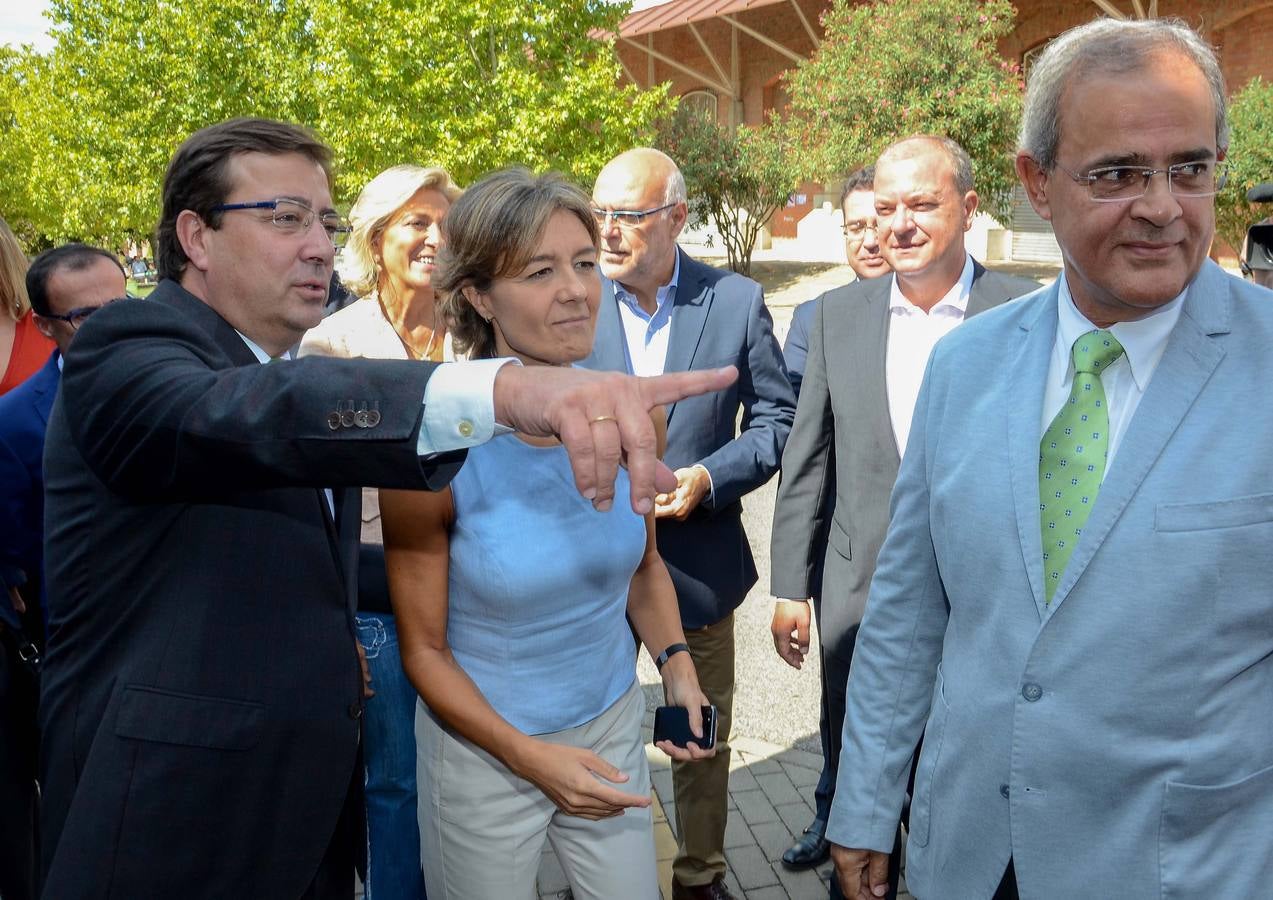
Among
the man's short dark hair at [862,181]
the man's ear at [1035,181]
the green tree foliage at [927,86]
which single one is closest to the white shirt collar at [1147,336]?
the man's ear at [1035,181]

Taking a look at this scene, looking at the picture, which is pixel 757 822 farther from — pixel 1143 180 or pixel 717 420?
pixel 1143 180

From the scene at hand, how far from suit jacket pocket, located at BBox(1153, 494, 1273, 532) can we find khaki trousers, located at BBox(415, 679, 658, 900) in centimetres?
133

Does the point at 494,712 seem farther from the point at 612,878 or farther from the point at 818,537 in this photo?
the point at 818,537

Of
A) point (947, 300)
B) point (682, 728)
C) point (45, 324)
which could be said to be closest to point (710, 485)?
point (947, 300)

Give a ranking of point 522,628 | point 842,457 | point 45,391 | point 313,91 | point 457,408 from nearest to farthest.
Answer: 1. point 457,408
2. point 522,628
3. point 45,391
4. point 842,457
5. point 313,91

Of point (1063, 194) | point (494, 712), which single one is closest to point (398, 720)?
point (494, 712)

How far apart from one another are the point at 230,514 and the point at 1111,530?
1437 millimetres

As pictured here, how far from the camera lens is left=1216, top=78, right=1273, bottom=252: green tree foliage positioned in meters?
17.4

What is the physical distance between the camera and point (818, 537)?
140 inches

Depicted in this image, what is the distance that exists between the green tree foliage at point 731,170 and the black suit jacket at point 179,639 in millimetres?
23545

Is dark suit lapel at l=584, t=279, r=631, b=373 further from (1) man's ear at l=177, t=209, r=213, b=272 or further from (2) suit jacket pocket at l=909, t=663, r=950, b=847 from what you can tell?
(2) suit jacket pocket at l=909, t=663, r=950, b=847

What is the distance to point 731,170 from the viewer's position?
83.7 feet

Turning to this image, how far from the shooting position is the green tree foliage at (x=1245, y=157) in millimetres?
17406

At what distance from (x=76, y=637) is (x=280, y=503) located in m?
0.41
